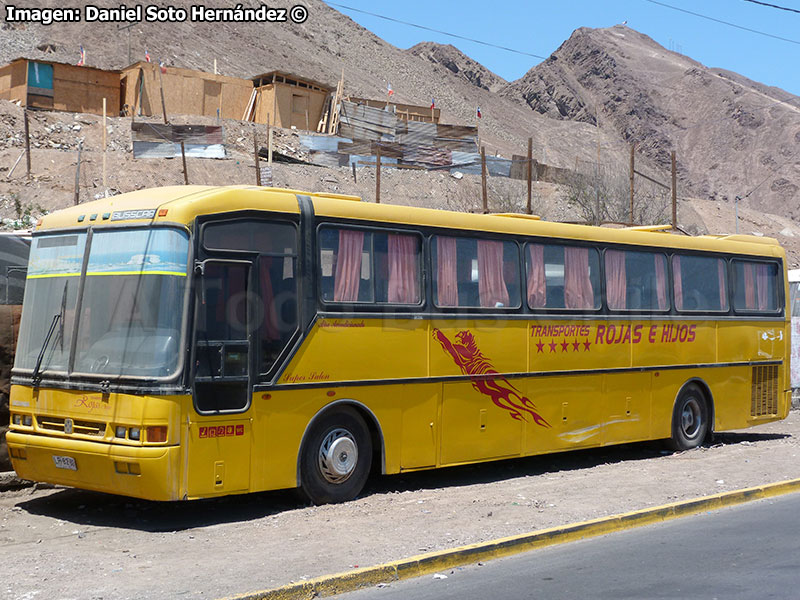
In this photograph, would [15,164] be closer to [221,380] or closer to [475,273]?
[475,273]

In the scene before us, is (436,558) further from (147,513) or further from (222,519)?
(147,513)

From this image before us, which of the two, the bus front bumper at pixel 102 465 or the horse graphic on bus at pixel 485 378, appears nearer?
the bus front bumper at pixel 102 465

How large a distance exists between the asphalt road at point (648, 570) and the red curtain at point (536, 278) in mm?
3659

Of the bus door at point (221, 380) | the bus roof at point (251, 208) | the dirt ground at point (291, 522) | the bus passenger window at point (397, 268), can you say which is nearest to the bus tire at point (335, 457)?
the dirt ground at point (291, 522)

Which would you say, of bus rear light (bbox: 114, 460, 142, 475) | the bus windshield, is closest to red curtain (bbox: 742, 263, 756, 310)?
the bus windshield

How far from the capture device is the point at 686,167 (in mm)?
122438

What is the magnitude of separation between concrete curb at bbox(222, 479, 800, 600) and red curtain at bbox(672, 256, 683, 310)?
382 cm

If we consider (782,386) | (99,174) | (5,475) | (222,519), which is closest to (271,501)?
(222,519)

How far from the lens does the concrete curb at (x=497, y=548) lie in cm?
670

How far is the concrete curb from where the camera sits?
6.70 m

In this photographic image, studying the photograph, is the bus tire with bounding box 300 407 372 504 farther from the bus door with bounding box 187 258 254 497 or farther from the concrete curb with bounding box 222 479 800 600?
the concrete curb with bounding box 222 479 800 600

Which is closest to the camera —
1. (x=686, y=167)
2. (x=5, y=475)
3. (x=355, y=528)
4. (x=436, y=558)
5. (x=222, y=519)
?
(x=436, y=558)

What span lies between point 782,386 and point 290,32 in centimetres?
8846

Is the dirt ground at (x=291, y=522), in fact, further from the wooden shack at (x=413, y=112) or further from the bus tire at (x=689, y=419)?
the wooden shack at (x=413, y=112)
